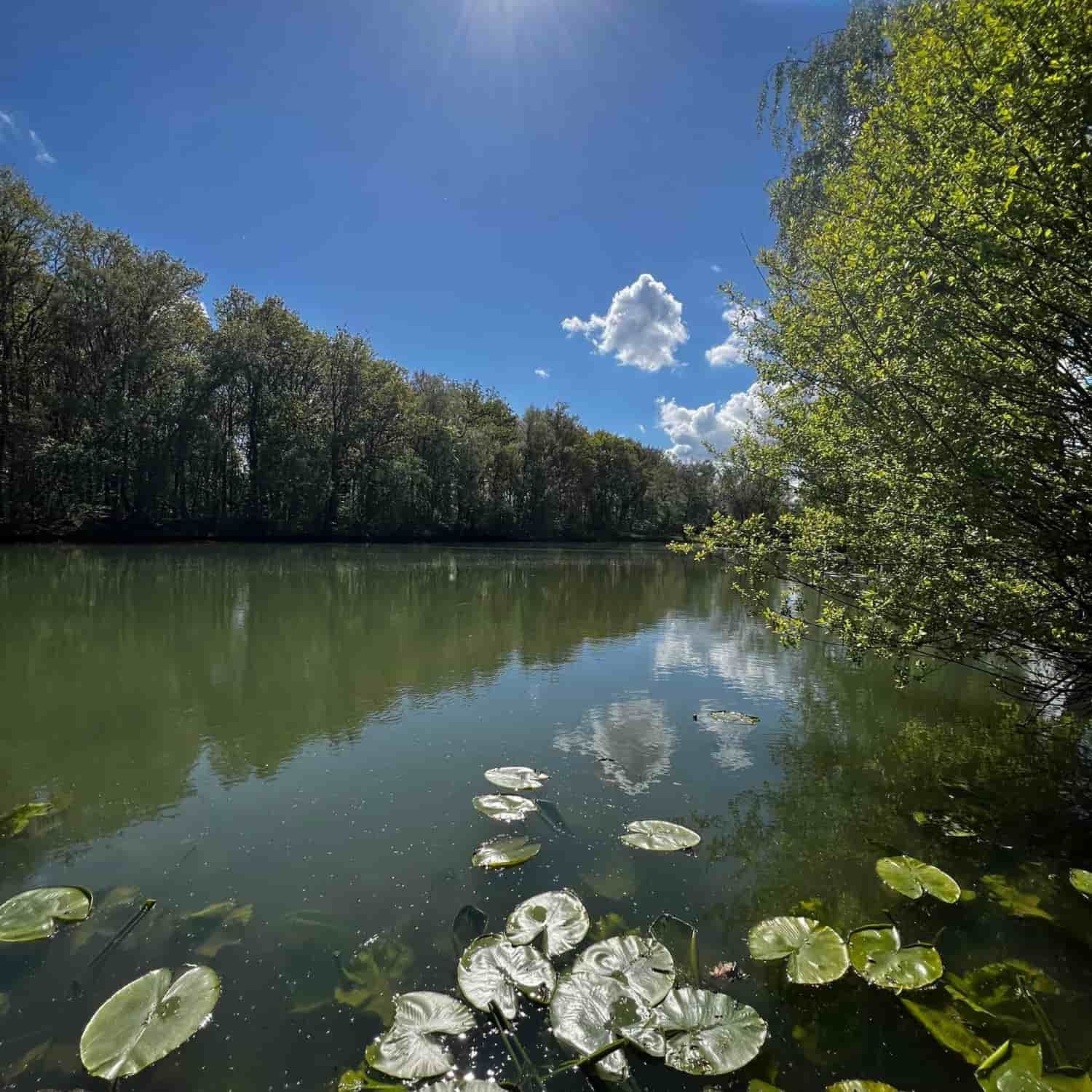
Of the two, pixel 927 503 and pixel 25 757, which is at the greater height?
pixel 927 503

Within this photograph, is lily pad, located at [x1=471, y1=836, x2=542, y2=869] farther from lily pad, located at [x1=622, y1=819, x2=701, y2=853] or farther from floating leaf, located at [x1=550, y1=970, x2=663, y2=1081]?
floating leaf, located at [x1=550, y1=970, x2=663, y2=1081]

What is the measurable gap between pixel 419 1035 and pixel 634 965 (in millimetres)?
Answer: 1046

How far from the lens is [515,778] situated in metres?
5.29

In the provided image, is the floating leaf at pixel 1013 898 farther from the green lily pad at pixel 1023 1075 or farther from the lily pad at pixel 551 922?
the lily pad at pixel 551 922

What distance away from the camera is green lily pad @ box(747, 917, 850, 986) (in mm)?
2930

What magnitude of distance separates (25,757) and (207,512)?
138ft

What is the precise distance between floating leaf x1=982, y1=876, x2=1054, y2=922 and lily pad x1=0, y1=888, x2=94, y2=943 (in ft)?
17.7

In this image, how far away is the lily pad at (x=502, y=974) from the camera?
9.08 ft

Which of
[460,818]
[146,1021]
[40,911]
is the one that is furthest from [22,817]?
[460,818]

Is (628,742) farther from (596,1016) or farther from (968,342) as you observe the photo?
(968,342)

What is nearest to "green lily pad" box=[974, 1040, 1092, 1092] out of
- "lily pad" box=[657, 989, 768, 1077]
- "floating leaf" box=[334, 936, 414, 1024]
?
→ "lily pad" box=[657, 989, 768, 1077]

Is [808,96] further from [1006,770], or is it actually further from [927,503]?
[1006,770]

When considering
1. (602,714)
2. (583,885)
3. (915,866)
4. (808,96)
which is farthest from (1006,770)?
(808,96)

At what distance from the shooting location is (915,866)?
3896 mm
